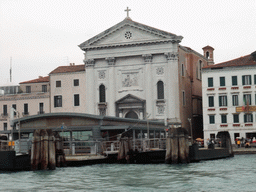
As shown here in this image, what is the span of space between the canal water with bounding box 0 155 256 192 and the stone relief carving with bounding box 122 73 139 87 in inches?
1445

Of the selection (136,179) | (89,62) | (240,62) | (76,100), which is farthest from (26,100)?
(136,179)

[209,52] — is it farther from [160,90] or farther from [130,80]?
[130,80]

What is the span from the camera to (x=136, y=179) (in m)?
30.2

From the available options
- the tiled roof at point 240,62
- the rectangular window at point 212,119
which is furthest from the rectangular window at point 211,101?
the tiled roof at point 240,62

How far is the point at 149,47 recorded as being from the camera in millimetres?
71875

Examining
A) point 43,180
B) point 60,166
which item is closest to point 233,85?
point 60,166

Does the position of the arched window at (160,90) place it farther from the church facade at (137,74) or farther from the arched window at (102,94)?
the arched window at (102,94)

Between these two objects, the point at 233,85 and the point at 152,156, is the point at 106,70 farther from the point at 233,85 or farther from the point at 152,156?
the point at 152,156

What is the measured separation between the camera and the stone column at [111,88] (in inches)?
2891

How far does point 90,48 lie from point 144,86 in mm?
8572

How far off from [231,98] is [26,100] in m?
27.9

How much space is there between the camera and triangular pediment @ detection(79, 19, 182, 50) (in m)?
70.9

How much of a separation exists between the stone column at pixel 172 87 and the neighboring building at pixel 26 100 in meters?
17.1

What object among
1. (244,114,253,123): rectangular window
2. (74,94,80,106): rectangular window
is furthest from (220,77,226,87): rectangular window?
(74,94,80,106): rectangular window
